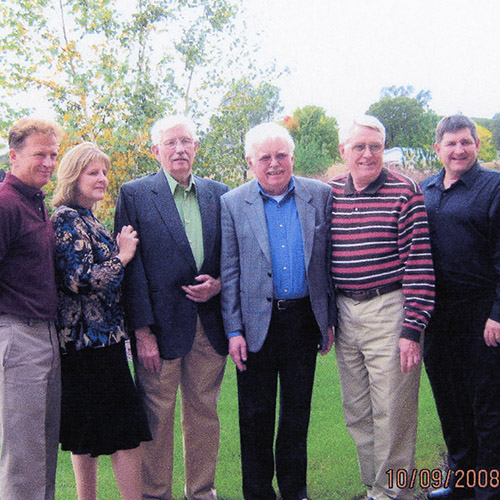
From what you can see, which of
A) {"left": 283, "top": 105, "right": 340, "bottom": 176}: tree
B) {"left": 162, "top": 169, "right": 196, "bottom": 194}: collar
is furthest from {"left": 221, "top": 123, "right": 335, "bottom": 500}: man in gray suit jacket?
{"left": 283, "top": 105, "right": 340, "bottom": 176}: tree

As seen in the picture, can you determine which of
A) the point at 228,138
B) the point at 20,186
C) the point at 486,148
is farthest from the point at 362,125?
the point at 486,148

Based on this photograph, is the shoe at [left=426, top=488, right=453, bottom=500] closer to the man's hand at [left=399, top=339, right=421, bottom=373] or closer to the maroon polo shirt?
the man's hand at [left=399, top=339, right=421, bottom=373]

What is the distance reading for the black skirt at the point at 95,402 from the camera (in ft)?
9.57

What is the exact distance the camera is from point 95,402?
291 cm

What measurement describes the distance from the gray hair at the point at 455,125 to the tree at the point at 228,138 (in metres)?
5.11

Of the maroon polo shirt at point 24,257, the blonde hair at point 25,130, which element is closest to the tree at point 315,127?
the blonde hair at point 25,130

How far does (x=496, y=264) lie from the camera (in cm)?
320

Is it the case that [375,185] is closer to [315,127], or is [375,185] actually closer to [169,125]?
[169,125]

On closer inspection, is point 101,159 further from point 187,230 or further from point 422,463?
point 422,463

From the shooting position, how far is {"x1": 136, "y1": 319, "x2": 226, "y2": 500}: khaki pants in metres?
3.35

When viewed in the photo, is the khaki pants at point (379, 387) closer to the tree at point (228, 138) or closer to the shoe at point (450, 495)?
the shoe at point (450, 495)

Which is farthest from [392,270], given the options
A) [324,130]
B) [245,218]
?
[324,130]

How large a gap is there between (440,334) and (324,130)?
35763mm

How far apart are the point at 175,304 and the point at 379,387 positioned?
4.04 feet
